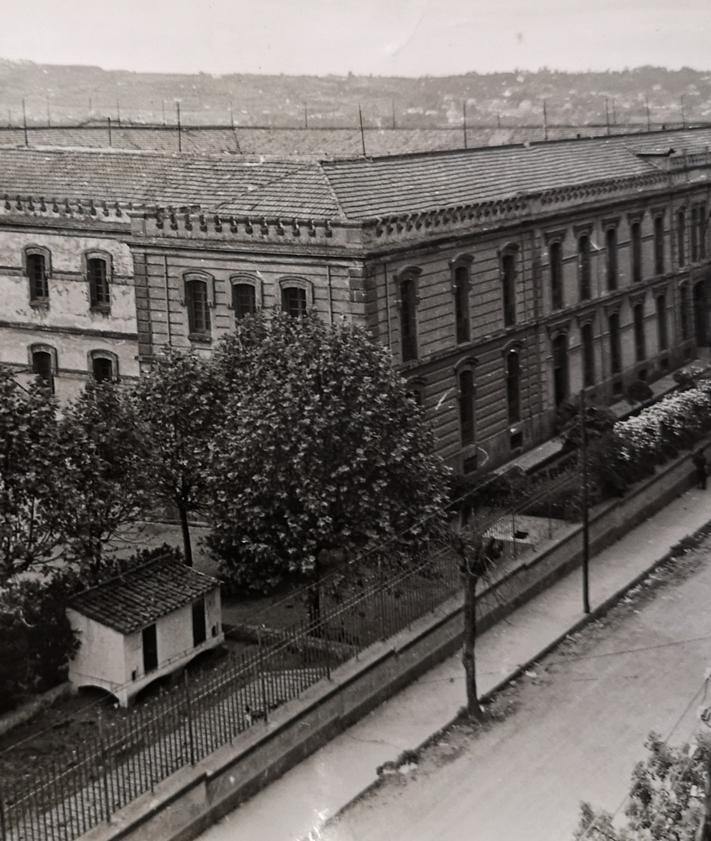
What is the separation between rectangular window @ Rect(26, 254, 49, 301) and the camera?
41812 mm

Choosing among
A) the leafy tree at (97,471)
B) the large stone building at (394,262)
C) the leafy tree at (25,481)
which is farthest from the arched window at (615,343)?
the leafy tree at (25,481)

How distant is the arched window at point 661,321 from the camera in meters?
51.8

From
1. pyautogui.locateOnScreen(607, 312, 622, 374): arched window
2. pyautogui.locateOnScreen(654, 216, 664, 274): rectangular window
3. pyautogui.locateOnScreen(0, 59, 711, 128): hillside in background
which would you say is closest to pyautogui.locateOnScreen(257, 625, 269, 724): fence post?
pyautogui.locateOnScreen(607, 312, 622, 374): arched window

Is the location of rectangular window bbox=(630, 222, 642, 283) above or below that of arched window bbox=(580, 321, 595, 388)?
above

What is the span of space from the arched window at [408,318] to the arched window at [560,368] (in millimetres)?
9456

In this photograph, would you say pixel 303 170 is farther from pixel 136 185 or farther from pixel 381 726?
pixel 381 726

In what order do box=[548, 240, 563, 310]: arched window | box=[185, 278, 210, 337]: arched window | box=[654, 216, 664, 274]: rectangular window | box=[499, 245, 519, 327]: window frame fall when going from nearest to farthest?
box=[185, 278, 210, 337]: arched window < box=[499, 245, 519, 327]: window frame < box=[548, 240, 563, 310]: arched window < box=[654, 216, 664, 274]: rectangular window

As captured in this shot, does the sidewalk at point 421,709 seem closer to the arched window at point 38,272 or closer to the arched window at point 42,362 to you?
the arched window at point 42,362

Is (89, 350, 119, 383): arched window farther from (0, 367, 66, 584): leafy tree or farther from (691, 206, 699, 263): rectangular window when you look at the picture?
(691, 206, 699, 263): rectangular window

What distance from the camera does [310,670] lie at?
24.4m

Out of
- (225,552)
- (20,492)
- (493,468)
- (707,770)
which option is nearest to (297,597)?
(225,552)

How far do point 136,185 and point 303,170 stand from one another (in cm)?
864

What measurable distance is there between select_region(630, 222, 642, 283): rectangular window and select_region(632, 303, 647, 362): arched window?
3.88 ft

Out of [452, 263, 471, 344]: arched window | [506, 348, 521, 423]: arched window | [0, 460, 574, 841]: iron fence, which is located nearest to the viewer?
[0, 460, 574, 841]: iron fence
